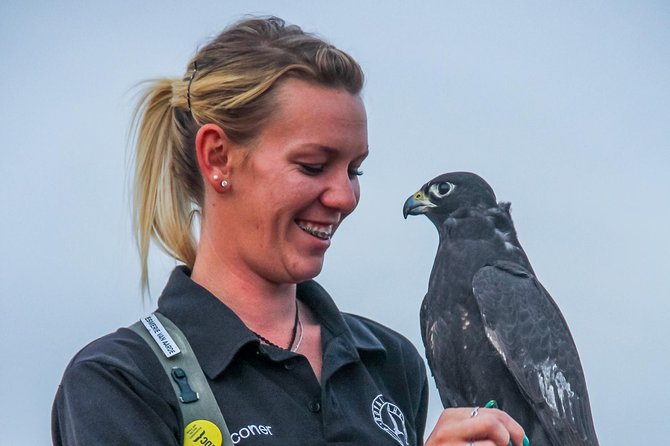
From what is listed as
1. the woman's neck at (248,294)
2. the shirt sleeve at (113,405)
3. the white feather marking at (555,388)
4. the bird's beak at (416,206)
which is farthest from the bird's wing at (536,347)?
the shirt sleeve at (113,405)

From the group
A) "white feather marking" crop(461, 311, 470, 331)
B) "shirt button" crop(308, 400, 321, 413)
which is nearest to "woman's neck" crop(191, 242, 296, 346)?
"shirt button" crop(308, 400, 321, 413)

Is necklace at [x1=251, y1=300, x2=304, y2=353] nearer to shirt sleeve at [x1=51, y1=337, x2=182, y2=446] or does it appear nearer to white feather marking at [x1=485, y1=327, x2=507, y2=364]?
shirt sleeve at [x1=51, y1=337, x2=182, y2=446]

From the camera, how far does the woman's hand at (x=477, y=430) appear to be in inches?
91.9

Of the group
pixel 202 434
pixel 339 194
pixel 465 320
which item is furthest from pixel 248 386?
pixel 465 320

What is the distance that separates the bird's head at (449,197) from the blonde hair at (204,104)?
5.95ft

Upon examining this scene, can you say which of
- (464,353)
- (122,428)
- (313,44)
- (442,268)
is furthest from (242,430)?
(442,268)

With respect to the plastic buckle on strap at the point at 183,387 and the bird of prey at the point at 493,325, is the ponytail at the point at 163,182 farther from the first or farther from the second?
the bird of prey at the point at 493,325

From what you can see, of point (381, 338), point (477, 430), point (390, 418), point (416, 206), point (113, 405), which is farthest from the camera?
point (416, 206)

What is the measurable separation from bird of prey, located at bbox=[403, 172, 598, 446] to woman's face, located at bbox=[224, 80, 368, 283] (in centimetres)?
148

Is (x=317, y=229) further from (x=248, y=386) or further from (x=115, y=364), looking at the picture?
(x=115, y=364)

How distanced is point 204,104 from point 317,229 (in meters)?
0.53

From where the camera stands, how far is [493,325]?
447 cm

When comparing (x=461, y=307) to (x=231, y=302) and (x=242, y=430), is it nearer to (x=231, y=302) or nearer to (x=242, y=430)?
(x=231, y=302)

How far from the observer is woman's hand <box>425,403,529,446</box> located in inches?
91.9
